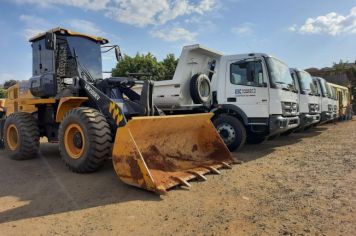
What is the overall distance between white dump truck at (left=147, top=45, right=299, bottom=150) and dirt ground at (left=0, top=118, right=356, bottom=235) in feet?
5.43

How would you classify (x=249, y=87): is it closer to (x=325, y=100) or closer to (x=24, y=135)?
(x=24, y=135)

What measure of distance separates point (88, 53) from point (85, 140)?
284cm

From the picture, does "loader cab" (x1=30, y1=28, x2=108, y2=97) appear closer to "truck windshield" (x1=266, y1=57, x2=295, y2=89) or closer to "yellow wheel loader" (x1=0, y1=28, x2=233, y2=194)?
"yellow wheel loader" (x1=0, y1=28, x2=233, y2=194)

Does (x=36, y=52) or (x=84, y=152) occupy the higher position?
(x=36, y=52)

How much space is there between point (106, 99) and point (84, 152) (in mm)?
1044

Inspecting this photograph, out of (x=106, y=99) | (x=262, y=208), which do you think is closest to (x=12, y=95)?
(x=106, y=99)

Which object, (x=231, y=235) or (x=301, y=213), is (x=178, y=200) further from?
(x=301, y=213)

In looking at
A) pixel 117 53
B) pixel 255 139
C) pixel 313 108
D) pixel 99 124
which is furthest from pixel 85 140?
pixel 313 108

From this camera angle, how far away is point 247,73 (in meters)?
8.95

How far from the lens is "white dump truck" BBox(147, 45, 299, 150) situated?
28.6ft

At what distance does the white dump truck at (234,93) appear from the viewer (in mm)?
8703

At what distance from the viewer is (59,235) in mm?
3996

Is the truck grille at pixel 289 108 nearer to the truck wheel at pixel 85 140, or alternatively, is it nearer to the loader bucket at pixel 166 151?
the loader bucket at pixel 166 151

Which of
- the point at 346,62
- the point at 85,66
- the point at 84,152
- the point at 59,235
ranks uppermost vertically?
the point at 346,62
